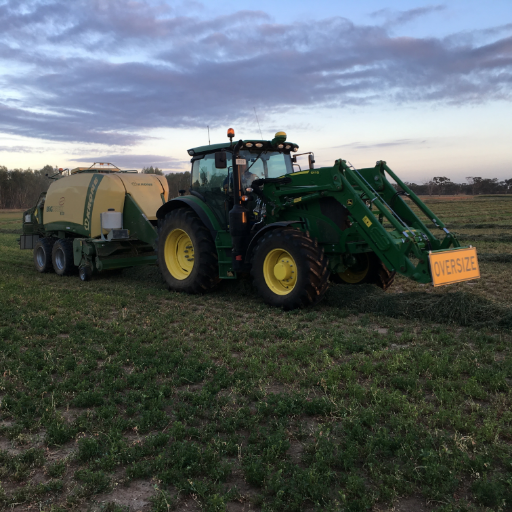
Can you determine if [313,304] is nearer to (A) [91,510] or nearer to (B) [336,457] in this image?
(B) [336,457]

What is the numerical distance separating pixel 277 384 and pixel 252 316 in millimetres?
2901

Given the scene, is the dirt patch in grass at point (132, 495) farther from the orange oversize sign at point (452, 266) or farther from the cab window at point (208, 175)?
the cab window at point (208, 175)

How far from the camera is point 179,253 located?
1048cm

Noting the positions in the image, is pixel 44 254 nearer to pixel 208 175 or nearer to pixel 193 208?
pixel 193 208

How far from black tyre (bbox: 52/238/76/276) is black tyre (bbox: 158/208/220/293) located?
3675 millimetres

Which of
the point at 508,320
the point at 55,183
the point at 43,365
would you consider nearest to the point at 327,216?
the point at 508,320

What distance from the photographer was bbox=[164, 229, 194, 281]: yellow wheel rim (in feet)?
33.8

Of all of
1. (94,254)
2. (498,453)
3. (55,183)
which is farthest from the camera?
(55,183)

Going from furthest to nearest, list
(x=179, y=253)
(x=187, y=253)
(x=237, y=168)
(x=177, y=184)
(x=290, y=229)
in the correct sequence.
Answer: (x=177, y=184) → (x=179, y=253) → (x=187, y=253) → (x=237, y=168) → (x=290, y=229)

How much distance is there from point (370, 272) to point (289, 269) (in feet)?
6.09

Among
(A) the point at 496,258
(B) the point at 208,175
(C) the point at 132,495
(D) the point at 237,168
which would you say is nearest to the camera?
(C) the point at 132,495

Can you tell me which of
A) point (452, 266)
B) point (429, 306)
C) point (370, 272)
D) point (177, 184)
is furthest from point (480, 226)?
point (177, 184)

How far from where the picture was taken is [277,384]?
4797 millimetres

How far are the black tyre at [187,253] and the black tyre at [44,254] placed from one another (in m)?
4.93
